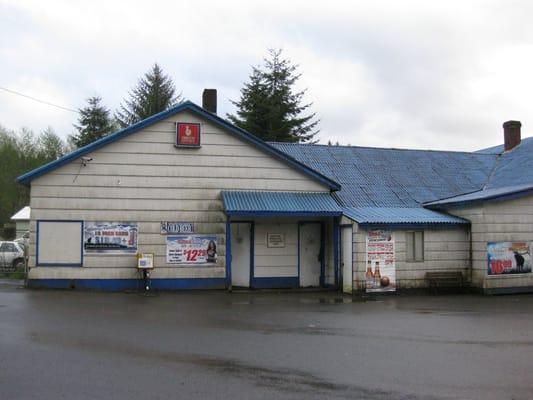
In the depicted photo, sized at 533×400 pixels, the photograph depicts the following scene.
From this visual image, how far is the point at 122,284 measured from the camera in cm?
1842

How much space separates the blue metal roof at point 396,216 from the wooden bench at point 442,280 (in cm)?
177

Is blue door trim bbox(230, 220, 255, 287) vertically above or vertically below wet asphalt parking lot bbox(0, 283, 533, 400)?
above

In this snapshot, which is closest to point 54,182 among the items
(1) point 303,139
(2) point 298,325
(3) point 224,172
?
(3) point 224,172

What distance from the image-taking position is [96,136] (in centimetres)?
5012

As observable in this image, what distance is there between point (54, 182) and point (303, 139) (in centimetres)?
2899

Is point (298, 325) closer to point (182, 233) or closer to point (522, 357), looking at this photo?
point (522, 357)

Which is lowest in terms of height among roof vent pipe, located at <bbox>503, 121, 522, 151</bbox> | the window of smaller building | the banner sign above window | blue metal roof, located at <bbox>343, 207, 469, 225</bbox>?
the window of smaller building

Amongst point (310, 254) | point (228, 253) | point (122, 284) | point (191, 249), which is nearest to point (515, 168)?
point (310, 254)

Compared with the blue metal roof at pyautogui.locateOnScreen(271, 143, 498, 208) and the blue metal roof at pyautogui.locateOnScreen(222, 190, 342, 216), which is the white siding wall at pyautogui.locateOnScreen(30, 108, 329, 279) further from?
the blue metal roof at pyautogui.locateOnScreen(271, 143, 498, 208)

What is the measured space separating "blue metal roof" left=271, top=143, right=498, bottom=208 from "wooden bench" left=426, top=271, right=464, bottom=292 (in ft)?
10.1

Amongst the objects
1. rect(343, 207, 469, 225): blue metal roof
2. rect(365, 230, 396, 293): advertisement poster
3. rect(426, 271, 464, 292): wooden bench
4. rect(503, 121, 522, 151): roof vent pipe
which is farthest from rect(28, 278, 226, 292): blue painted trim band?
rect(503, 121, 522, 151): roof vent pipe

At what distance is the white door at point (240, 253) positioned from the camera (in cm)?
1970

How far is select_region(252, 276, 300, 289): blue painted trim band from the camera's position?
19.7 m

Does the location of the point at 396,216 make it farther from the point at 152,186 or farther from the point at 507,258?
the point at 152,186
